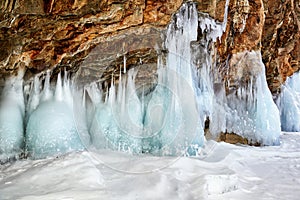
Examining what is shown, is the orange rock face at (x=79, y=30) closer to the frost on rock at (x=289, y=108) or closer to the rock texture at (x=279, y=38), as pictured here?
the rock texture at (x=279, y=38)

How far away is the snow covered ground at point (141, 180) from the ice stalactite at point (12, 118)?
0.61 meters

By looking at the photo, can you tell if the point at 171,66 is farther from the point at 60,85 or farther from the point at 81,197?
the point at 81,197

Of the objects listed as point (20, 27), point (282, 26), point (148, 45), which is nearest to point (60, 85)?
point (20, 27)

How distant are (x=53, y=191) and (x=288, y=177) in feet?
9.85

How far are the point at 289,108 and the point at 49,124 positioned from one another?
406 inches

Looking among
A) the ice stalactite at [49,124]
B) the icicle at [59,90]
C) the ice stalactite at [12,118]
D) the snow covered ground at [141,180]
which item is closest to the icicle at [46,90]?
the ice stalactite at [49,124]

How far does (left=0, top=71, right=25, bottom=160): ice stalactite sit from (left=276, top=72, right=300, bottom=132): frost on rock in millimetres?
10002

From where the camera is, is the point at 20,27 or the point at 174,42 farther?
the point at 174,42

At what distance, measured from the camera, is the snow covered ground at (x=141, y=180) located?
2996mm

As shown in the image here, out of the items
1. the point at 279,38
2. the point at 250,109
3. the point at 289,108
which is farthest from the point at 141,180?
the point at 289,108

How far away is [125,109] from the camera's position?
6387mm

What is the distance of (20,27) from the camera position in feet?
14.7

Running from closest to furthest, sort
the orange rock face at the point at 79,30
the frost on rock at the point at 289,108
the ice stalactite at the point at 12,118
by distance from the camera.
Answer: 1. the orange rock face at the point at 79,30
2. the ice stalactite at the point at 12,118
3. the frost on rock at the point at 289,108

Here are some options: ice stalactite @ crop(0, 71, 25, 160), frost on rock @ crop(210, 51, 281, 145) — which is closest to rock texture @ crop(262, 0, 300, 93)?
frost on rock @ crop(210, 51, 281, 145)
